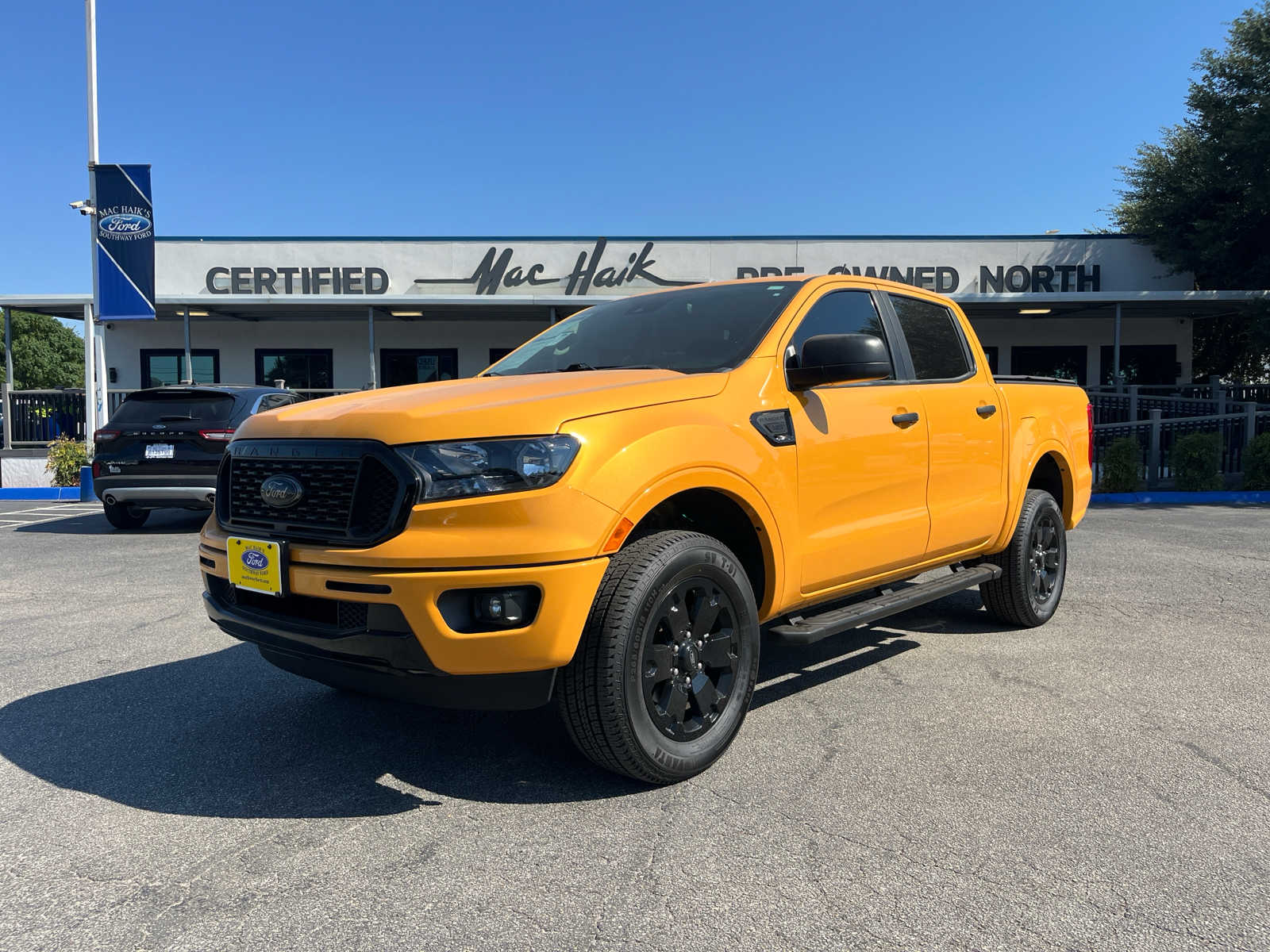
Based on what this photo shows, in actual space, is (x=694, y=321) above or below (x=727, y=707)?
above

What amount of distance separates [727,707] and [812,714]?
0.70 m

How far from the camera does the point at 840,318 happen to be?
4320mm

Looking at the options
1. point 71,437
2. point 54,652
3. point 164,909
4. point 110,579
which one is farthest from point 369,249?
point 164,909

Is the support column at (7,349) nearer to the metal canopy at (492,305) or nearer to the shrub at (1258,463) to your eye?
the metal canopy at (492,305)

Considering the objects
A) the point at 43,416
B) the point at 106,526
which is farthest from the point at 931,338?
the point at 43,416

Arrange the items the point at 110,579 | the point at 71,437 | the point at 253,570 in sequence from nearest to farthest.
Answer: the point at 253,570 < the point at 110,579 < the point at 71,437

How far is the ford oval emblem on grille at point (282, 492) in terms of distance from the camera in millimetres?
3074

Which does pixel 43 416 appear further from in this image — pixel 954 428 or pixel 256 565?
pixel 954 428

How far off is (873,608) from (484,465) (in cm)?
202

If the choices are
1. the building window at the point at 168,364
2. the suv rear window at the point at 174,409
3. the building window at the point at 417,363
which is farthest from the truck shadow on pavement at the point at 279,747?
the building window at the point at 168,364

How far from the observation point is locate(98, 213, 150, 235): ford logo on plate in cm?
1596

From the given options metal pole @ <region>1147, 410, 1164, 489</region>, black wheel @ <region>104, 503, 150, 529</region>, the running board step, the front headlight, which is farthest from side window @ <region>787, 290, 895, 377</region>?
metal pole @ <region>1147, 410, 1164, 489</region>

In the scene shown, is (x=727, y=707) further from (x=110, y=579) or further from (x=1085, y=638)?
(x=110, y=579)

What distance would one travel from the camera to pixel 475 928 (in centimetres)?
230
